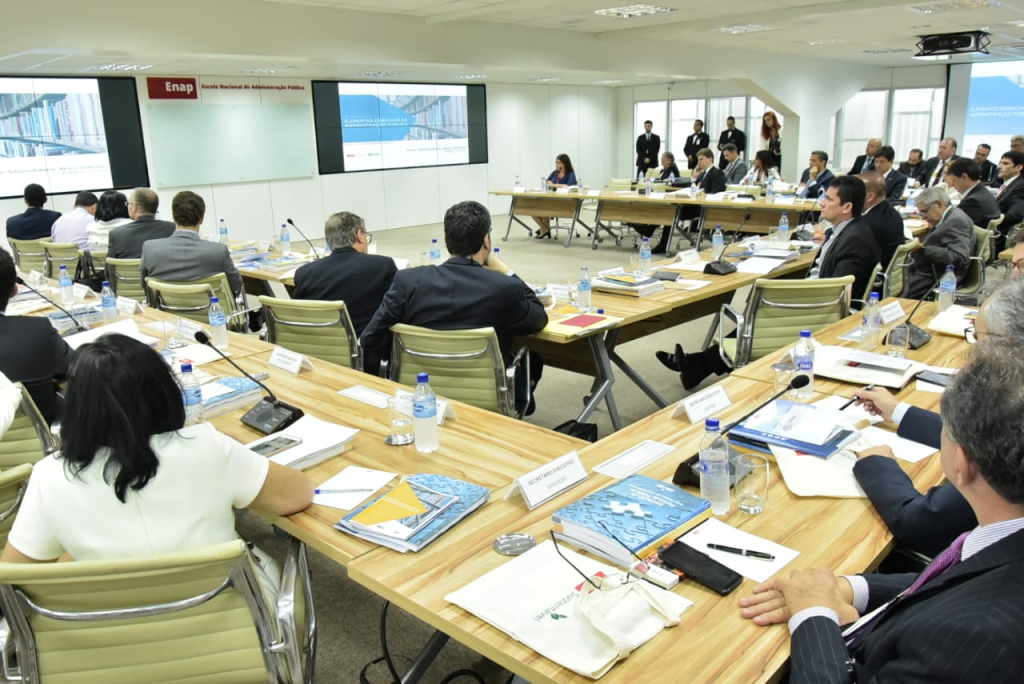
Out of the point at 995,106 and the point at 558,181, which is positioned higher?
the point at 995,106

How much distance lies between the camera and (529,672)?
1.25 meters

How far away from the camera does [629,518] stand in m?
1.65

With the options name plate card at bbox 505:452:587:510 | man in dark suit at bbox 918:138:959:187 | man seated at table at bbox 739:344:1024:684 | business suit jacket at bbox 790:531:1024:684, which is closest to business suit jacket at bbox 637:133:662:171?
man in dark suit at bbox 918:138:959:187

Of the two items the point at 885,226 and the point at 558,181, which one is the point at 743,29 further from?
the point at 885,226

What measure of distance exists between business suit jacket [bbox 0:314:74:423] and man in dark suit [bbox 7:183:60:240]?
17.2 ft

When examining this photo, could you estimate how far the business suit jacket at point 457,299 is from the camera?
307cm

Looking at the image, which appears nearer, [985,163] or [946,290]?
[946,290]

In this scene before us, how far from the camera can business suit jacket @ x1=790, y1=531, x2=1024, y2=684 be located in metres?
0.98

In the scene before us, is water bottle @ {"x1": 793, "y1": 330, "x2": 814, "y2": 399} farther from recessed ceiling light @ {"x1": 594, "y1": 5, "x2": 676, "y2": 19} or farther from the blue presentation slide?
the blue presentation slide

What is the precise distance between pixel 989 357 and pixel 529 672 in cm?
87

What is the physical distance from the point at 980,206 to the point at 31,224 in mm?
8277

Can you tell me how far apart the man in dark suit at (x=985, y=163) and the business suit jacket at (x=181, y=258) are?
10616 millimetres

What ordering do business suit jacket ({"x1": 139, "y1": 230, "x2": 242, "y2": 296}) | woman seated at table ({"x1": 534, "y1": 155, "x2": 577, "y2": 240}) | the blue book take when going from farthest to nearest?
woman seated at table ({"x1": 534, "y1": 155, "x2": 577, "y2": 240})
business suit jacket ({"x1": 139, "y1": 230, "x2": 242, "y2": 296})
the blue book

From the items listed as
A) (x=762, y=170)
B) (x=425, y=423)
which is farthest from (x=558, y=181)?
(x=425, y=423)
